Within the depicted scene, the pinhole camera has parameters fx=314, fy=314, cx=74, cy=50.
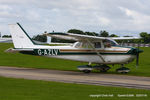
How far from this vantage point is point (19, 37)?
23.1m

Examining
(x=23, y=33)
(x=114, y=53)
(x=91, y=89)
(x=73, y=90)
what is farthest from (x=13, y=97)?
(x=23, y=33)

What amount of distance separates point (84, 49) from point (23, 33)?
15.9ft

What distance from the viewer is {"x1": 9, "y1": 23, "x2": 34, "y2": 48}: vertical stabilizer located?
22938 millimetres

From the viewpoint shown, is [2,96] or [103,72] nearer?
[2,96]

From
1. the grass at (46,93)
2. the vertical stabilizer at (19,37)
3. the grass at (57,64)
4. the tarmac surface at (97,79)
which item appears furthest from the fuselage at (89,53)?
the grass at (46,93)

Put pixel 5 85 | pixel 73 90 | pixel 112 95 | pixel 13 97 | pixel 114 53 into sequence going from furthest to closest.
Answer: pixel 114 53
pixel 5 85
pixel 73 90
pixel 112 95
pixel 13 97

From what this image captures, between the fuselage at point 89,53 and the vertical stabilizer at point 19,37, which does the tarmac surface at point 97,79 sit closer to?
the fuselage at point 89,53

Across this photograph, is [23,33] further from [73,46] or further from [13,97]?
[13,97]

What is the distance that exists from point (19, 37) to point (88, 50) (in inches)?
208

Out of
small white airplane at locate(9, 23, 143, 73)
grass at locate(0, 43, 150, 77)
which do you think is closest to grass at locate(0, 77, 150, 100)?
small white airplane at locate(9, 23, 143, 73)

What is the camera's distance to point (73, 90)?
12625 mm

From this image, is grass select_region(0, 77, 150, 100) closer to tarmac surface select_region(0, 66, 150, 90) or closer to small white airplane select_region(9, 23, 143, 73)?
tarmac surface select_region(0, 66, 150, 90)

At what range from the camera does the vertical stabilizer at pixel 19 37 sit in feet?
75.3

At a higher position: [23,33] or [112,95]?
[23,33]
